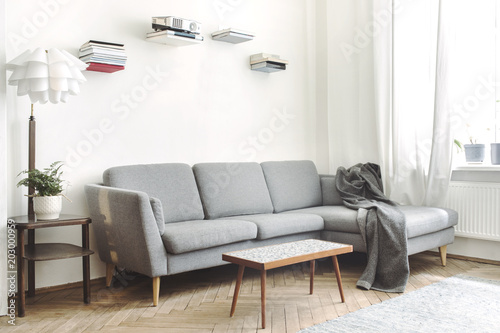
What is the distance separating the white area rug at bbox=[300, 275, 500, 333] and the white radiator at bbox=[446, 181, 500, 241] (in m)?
0.72

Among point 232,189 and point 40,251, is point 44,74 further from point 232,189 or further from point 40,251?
point 232,189

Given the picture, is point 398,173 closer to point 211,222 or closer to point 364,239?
point 364,239

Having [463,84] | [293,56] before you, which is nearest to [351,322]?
[463,84]

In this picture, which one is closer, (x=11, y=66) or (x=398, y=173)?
(x=11, y=66)

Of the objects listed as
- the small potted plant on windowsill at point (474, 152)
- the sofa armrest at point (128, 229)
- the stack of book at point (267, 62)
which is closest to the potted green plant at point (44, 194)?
the sofa armrest at point (128, 229)

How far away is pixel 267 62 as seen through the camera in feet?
14.8

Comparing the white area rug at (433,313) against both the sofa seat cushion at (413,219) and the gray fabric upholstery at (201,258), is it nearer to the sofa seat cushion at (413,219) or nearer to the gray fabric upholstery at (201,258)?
the sofa seat cushion at (413,219)

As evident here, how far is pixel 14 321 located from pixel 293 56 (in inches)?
137

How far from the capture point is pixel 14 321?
2732mm

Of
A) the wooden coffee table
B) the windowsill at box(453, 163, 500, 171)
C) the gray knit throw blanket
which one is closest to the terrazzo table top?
the wooden coffee table

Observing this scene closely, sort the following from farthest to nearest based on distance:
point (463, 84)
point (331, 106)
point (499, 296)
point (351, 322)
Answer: point (331, 106)
point (463, 84)
point (499, 296)
point (351, 322)

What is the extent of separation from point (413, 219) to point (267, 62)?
1.92 meters

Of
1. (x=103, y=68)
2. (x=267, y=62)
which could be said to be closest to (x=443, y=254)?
(x=267, y=62)

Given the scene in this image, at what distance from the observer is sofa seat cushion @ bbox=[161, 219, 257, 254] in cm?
302
